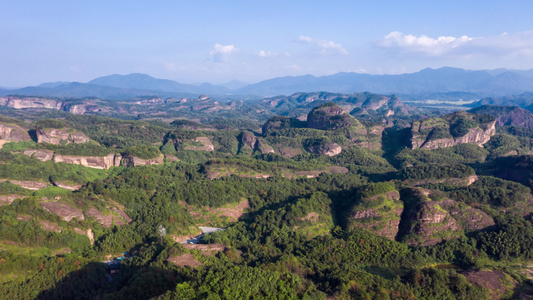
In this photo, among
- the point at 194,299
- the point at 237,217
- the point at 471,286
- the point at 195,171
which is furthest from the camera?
the point at 195,171

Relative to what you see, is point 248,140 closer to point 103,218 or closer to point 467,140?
point 103,218

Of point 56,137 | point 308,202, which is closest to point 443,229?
point 308,202

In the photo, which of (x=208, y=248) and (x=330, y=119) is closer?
(x=208, y=248)

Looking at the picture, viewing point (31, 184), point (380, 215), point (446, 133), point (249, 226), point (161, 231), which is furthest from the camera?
point (446, 133)

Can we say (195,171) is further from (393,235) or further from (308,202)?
(393,235)

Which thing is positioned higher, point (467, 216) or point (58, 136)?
point (58, 136)

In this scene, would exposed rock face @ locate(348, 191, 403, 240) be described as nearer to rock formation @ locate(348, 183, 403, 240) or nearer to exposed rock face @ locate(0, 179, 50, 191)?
rock formation @ locate(348, 183, 403, 240)

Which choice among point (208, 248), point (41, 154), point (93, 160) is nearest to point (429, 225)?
point (208, 248)
